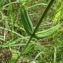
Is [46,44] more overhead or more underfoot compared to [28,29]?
more underfoot

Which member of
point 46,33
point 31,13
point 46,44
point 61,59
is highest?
point 46,33

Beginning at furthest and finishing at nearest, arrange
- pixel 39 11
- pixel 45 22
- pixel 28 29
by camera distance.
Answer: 1. pixel 39 11
2. pixel 45 22
3. pixel 28 29

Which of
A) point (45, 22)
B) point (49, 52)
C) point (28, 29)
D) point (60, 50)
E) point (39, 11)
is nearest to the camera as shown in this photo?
point (28, 29)

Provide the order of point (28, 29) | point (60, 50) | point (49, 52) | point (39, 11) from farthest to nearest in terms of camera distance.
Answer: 1. point (39, 11)
2. point (60, 50)
3. point (49, 52)
4. point (28, 29)

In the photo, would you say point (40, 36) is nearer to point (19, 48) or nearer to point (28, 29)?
point (28, 29)

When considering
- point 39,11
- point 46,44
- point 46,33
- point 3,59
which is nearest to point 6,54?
point 3,59

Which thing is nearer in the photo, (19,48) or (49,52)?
(49,52)

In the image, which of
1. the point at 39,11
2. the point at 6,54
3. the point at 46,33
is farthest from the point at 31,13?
the point at 46,33

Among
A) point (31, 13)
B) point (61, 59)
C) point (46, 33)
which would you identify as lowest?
point (61, 59)

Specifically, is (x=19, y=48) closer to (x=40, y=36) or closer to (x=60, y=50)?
(x=60, y=50)

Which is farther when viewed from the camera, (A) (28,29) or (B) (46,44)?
(B) (46,44)
